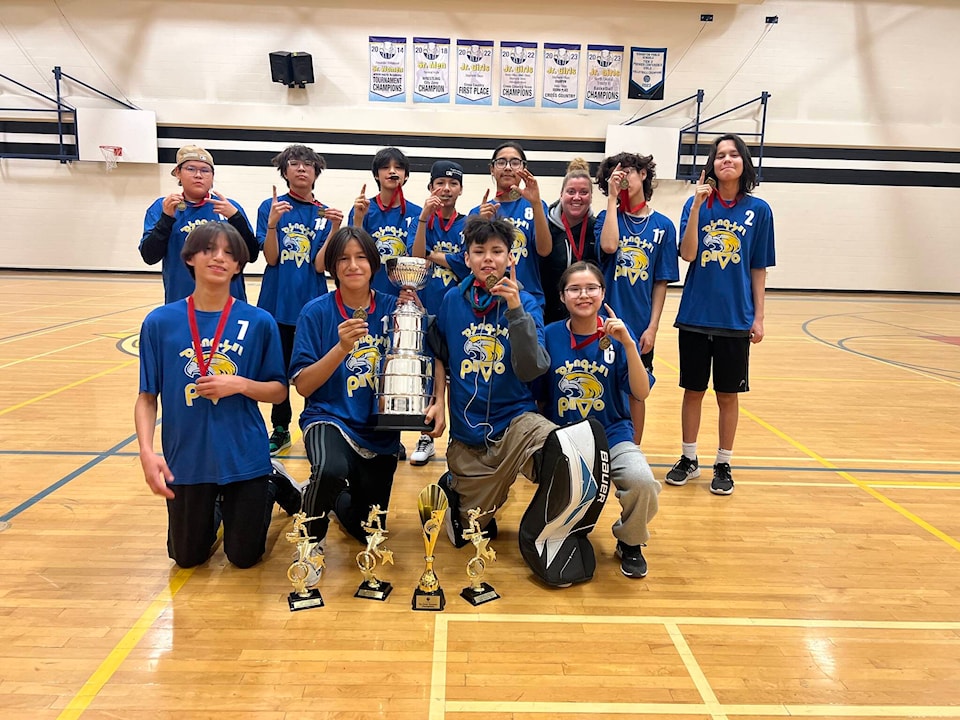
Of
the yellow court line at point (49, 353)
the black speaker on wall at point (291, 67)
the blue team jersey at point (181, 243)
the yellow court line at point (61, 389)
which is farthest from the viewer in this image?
the black speaker on wall at point (291, 67)

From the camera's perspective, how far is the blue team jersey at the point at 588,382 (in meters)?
3.00

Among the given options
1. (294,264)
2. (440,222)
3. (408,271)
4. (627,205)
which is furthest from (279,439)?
(627,205)

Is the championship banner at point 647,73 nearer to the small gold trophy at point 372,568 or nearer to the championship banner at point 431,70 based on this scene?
the championship banner at point 431,70

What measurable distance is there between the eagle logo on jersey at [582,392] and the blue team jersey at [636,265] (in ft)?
2.48

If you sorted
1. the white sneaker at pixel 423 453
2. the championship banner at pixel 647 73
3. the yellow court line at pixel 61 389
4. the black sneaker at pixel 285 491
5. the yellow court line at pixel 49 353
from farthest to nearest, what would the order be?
the championship banner at pixel 647 73, the yellow court line at pixel 49 353, the yellow court line at pixel 61 389, the white sneaker at pixel 423 453, the black sneaker at pixel 285 491

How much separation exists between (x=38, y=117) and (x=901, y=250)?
57.4 ft

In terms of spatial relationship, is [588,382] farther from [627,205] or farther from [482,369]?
[627,205]

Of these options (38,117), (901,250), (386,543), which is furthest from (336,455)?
(901,250)

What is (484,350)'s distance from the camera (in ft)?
9.68

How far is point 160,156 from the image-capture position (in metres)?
12.8

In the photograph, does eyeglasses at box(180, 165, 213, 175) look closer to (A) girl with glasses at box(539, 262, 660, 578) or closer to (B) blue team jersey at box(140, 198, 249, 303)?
(B) blue team jersey at box(140, 198, 249, 303)

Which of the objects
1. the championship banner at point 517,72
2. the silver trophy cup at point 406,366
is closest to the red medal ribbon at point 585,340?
the silver trophy cup at point 406,366

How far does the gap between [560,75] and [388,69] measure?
10.9 feet

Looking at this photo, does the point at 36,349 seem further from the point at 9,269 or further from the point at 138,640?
the point at 9,269
